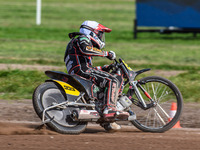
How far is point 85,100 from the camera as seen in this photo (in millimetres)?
6844

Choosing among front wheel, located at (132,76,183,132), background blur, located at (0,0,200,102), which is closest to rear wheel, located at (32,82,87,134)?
front wheel, located at (132,76,183,132)

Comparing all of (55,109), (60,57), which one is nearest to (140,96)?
(55,109)

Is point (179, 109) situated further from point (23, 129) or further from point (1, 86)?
point (1, 86)

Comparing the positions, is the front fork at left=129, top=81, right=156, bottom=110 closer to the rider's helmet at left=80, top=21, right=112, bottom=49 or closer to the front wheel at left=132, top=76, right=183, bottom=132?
the front wheel at left=132, top=76, right=183, bottom=132

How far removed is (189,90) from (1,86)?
14.6 ft

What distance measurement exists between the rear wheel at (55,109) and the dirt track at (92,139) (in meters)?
0.13

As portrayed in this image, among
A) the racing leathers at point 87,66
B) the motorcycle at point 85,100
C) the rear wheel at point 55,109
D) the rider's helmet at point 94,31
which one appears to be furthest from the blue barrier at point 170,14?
the rear wheel at point 55,109

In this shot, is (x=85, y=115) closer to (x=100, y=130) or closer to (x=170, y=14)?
(x=100, y=130)

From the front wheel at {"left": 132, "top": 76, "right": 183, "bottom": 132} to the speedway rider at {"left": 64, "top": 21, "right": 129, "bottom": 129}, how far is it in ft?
1.91

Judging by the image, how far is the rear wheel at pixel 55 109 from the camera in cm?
655

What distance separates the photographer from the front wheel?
704cm

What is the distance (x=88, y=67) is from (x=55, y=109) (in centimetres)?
81

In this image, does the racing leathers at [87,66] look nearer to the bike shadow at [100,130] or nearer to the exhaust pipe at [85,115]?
the exhaust pipe at [85,115]

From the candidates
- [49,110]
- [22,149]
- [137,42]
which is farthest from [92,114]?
[137,42]
